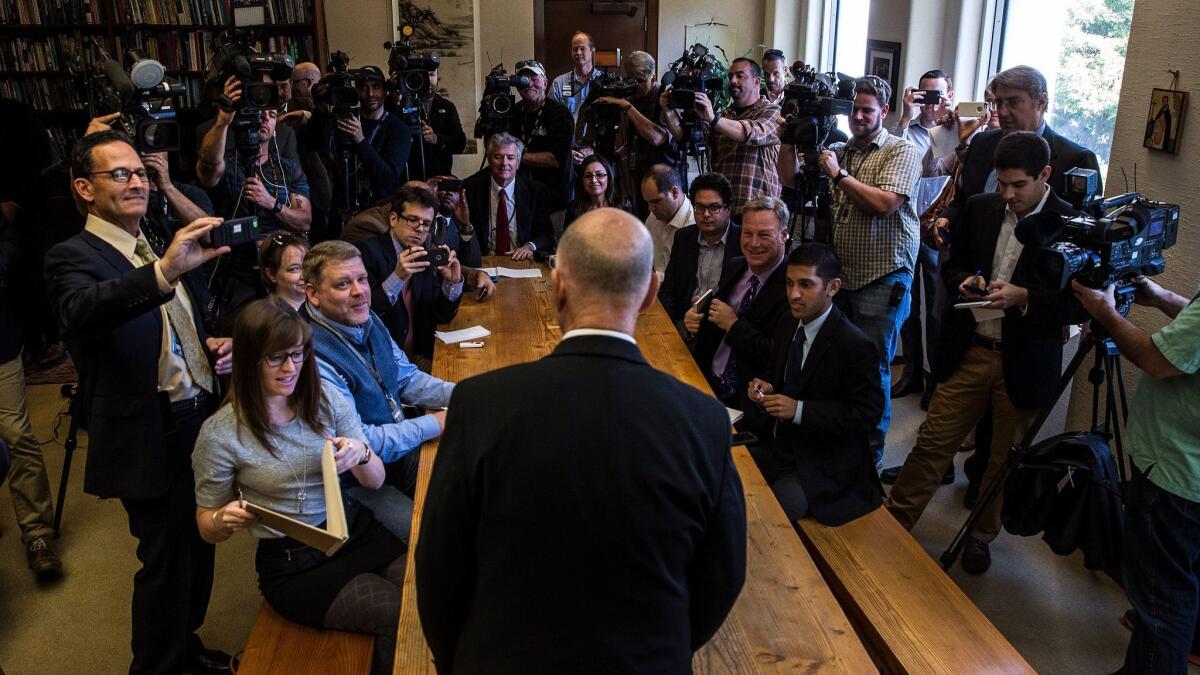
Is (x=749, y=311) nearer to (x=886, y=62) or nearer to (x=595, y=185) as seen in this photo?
(x=595, y=185)

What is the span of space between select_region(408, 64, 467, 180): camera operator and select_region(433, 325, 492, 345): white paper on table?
2.02m

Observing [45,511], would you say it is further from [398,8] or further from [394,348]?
[398,8]

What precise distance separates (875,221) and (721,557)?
245 centimetres

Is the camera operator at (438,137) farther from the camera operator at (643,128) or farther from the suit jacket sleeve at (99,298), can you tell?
the suit jacket sleeve at (99,298)

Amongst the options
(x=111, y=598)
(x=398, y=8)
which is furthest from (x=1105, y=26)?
(x=398, y=8)

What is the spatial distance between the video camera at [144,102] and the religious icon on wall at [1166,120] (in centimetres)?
309

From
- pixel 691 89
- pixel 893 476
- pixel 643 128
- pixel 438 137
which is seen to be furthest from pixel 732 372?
pixel 438 137

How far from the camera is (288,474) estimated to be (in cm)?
228

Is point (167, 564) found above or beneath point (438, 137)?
beneath

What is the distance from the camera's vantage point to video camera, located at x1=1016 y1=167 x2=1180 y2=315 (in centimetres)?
246

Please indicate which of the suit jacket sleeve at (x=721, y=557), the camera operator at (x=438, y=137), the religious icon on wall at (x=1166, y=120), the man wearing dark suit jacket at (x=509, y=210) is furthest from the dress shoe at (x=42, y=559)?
the religious icon on wall at (x=1166, y=120)

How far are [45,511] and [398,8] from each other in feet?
17.1

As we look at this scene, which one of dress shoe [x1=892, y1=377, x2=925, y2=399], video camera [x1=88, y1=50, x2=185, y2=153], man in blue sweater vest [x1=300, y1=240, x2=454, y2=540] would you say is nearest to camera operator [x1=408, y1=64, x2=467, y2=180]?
video camera [x1=88, y1=50, x2=185, y2=153]

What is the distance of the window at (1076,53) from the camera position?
4078mm
